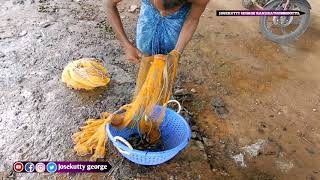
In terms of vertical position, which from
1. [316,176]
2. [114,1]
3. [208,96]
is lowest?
[316,176]

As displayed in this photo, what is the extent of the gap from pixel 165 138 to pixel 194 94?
84 cm

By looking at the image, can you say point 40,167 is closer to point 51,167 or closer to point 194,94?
point 51,167

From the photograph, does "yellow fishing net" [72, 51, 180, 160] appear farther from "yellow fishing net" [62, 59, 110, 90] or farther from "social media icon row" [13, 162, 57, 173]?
"yellow fishing net" [62, 59, 110, 90]

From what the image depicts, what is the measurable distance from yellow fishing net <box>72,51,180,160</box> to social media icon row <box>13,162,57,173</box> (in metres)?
0.23

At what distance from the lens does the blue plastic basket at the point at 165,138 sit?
2373 mm

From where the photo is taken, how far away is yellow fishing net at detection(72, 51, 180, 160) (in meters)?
2.42

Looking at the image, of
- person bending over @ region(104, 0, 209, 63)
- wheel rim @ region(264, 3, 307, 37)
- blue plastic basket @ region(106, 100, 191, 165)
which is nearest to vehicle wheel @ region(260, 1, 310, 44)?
wheel rim @ region(264, 3, 307, 37)

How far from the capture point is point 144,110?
8.36 ft

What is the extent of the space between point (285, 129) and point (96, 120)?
180cm

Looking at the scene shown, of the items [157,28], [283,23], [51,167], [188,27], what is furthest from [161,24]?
[283,23]

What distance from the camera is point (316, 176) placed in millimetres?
2963

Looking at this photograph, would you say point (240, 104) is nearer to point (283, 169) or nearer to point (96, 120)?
point (283, 169)

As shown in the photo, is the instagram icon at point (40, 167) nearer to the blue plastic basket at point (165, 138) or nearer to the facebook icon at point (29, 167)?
the facebook icon at point (29, 167)

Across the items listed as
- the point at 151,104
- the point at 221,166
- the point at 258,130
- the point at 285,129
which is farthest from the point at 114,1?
the point at 285,129
